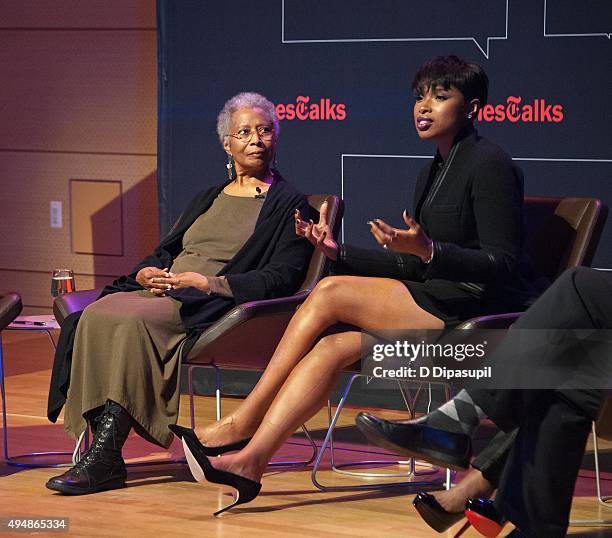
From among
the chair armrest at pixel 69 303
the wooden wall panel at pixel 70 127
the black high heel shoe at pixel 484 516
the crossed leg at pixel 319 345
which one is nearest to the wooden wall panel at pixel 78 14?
the wooden wall panel at pixel 70 127

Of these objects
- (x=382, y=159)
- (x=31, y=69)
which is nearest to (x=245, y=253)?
(x=382, y=159)

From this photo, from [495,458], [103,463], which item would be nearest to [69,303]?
[103,463]

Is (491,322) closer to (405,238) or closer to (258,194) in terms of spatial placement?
(405,238)

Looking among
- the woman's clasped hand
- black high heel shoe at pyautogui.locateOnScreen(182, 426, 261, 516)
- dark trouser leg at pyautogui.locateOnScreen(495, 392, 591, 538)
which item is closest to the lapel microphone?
the woman's clasped hand

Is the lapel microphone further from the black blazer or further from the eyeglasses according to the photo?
the black blazer

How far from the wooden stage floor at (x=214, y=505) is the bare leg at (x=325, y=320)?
255 millimetres

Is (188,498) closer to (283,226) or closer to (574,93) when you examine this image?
(283,226)

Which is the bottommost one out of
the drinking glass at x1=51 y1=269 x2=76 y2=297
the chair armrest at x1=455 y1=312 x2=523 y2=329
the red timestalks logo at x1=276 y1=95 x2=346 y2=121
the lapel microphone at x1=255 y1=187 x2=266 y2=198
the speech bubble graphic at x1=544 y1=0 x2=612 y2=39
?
the chair armrest at x1=455 y1=312 x2=523 y2=329

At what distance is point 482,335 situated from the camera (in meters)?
3.84

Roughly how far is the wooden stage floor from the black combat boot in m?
0.04

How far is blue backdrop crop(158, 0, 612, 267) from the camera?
5270 millimetres

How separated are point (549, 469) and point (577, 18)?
8.50 ft

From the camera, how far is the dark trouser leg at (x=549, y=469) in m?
3.16

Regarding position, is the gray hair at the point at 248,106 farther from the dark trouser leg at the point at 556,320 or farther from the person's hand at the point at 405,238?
the dark trouser leg at the point at 556,320
